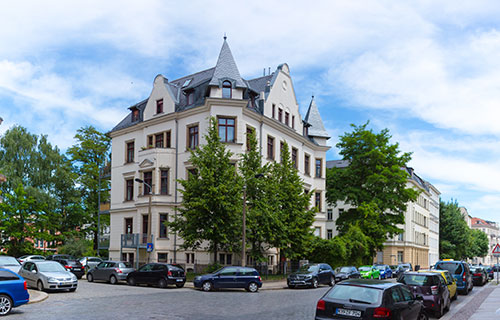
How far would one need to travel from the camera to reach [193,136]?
41.5 metres

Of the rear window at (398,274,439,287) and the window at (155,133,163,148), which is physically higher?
the window at (155,133,163,148)

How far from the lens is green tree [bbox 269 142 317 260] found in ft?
125

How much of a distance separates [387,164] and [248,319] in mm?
40729

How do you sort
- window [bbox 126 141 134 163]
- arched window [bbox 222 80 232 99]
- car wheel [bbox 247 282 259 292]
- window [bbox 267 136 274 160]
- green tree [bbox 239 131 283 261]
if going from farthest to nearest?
window [bbox 126 141 134 163] → window [bbox 267 136 274 160] → arched window [bbox 222 80 232 99] → green tree [bbox 239 131 283 261] → car wheel [bbox 247 282 259 292]

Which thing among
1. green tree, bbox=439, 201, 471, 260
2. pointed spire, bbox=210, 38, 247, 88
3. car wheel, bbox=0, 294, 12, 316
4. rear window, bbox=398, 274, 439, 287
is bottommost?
green tree, bbox=439, 201, 471, 260

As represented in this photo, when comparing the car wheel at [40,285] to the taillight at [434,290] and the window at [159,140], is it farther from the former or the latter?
the window at [159,140]

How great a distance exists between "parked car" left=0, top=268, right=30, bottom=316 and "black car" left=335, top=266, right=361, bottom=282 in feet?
80.4

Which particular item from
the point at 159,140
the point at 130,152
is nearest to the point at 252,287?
the point at 159,140

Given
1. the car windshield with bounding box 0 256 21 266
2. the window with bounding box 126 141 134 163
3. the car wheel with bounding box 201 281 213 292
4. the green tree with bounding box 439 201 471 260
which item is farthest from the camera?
the green tree with bounding box 439 201 471 260

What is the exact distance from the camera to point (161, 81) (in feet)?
146

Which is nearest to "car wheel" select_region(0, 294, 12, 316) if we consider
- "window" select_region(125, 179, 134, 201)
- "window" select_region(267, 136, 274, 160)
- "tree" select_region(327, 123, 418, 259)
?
"window" select_region(267, 136, 274, 160)

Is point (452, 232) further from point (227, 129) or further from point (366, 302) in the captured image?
point (366, 302)

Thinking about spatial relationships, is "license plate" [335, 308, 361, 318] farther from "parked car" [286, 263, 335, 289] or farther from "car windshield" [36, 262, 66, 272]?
"parked car" [286, 263, 335, 289]

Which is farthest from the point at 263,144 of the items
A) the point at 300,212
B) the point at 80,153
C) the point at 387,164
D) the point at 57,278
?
the point at 80,153
